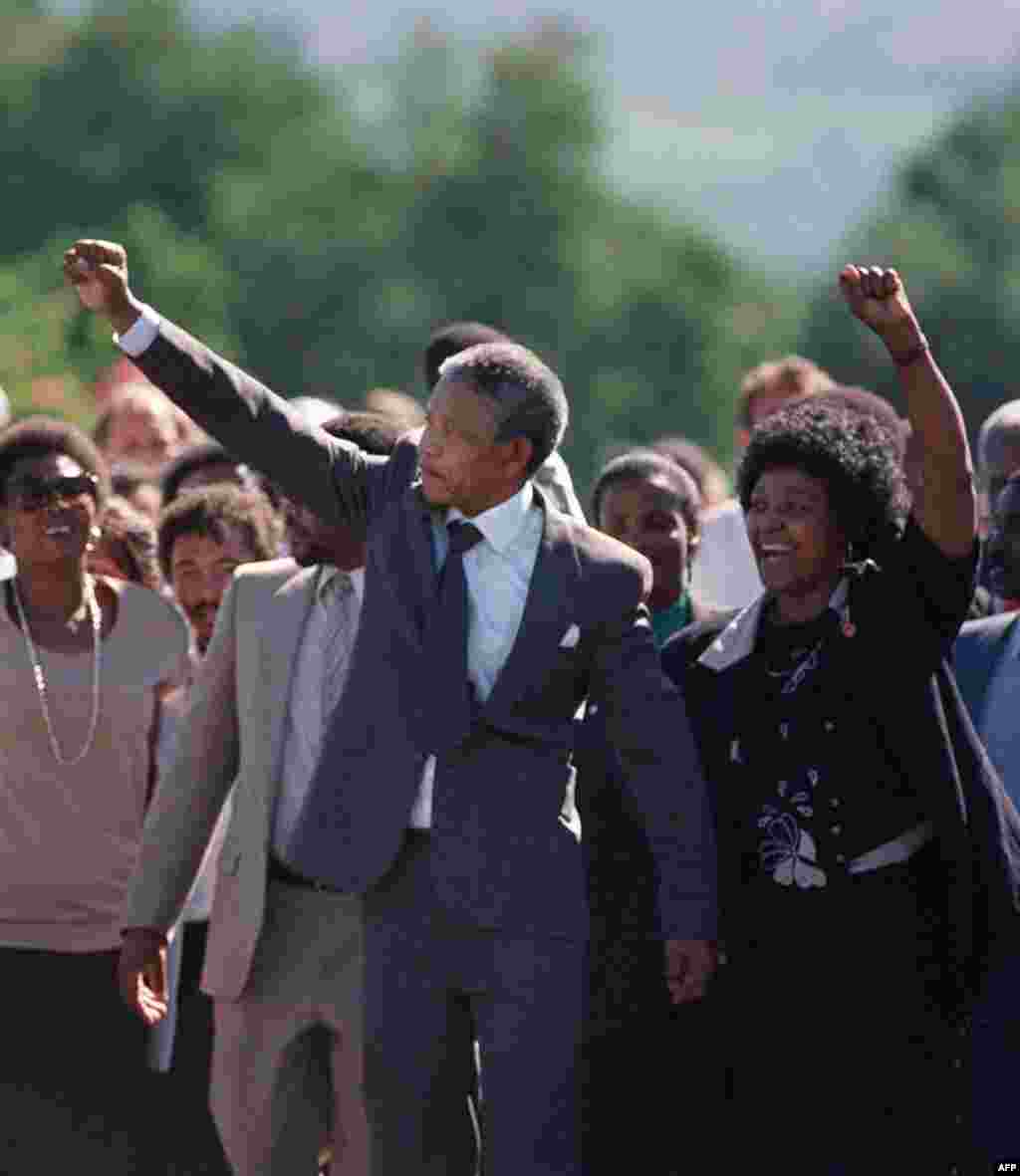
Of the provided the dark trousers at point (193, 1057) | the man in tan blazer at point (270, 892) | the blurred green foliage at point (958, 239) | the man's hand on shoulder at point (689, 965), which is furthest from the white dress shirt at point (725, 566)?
the blurred green foliage at point (958, 239)

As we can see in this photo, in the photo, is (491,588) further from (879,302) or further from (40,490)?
(40,490)

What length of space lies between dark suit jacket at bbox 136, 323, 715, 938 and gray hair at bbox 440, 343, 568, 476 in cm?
21

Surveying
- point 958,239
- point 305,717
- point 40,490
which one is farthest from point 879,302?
point 958,239

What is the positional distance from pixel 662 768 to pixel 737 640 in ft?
1.21

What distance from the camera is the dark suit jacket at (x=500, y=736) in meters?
7.79


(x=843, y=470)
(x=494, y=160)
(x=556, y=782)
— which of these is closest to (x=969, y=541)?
(x=843, y=470)

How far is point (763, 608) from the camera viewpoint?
26.5 ft

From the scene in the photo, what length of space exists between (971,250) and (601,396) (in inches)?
545

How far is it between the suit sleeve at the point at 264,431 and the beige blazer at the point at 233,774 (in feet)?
1.57

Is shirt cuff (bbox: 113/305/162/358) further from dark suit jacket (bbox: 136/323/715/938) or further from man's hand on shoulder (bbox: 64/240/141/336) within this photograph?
dark suit jacket (bbox: 136/323/715/938)

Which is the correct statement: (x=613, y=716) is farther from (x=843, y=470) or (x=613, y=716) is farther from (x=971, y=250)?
(x=971, y=250)

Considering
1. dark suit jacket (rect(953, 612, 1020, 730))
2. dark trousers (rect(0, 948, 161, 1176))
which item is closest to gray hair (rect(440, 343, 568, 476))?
dark suit jacket (rect(953, 612, 1020, 730))

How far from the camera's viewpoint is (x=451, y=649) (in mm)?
7789

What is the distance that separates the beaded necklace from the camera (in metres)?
9.24
